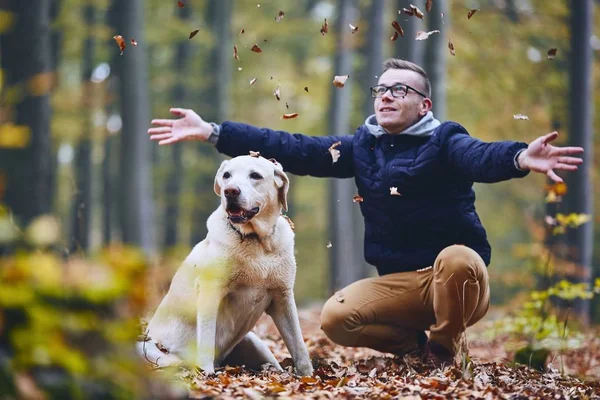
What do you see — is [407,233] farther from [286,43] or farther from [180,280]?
[286,43]

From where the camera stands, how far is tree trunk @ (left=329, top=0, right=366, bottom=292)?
48.5 ft

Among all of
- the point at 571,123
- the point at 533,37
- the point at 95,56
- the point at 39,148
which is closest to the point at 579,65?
the point at 571,123

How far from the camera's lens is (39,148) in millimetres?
9484

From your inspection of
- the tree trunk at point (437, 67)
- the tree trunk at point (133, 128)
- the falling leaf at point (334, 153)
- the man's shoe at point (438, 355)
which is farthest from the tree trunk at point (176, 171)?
the man's shoe at point (438, 355)

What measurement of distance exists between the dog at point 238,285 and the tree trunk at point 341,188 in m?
10.0

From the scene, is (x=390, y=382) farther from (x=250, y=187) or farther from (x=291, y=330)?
(x=250, y=187)

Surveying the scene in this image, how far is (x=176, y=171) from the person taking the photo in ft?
60.3

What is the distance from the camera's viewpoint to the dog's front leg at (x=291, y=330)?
4.36m

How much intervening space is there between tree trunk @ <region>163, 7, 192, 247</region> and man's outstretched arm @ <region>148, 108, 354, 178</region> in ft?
43.7

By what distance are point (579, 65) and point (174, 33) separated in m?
9.43

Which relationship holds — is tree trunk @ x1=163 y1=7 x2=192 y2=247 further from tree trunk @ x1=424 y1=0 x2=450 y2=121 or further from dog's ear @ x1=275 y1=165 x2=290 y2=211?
dog's ear @ x1=275 y1=165 x2=290 y2=211

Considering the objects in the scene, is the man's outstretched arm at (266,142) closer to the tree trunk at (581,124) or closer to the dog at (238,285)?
the dog at (238,285)

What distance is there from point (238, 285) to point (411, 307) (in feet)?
4.33

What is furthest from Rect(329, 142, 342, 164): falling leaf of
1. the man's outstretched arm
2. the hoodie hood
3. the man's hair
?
the man's hair
